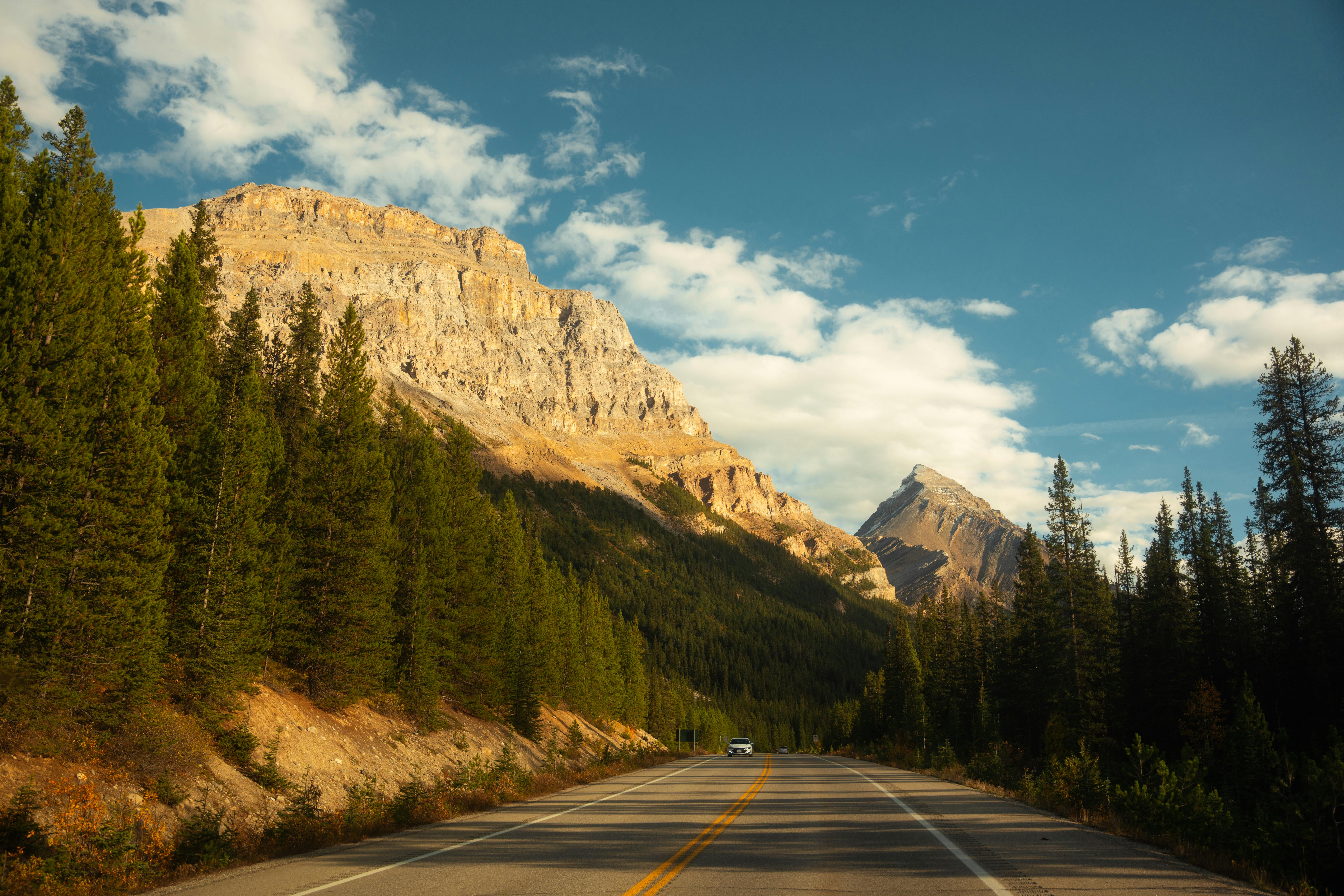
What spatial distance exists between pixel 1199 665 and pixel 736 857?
52.4m

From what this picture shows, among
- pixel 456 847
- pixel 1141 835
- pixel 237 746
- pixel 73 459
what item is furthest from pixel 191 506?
pixel 1141 835

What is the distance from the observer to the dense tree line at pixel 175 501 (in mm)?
13680

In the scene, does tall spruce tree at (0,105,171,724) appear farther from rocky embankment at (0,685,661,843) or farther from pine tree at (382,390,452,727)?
pine tree at (382,390,452,727)

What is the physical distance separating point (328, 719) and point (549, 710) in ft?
91.3

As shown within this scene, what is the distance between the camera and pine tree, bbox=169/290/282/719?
59.2 ft

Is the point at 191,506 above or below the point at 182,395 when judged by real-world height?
below

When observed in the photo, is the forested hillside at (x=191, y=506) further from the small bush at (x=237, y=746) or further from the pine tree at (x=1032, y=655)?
the pine tree at (x=1032, y=655)

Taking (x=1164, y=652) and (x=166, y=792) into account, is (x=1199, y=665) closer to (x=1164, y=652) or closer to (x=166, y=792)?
(x=1164, y=652)

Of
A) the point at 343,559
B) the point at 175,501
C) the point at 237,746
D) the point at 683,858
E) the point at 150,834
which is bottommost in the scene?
the point at 683,858

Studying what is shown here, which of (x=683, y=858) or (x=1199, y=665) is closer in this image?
(x=683, y=858)

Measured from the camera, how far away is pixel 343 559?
26344 mm

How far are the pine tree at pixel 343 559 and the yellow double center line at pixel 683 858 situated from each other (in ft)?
49.1

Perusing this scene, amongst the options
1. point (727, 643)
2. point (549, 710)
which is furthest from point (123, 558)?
point (727, 643)

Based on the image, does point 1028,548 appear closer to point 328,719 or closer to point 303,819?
point 328,719
